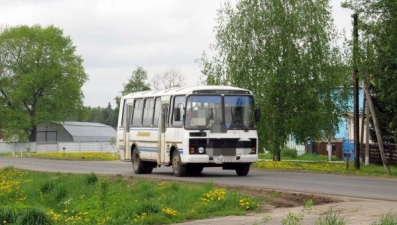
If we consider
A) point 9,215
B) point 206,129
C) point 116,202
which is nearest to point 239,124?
point 206,129

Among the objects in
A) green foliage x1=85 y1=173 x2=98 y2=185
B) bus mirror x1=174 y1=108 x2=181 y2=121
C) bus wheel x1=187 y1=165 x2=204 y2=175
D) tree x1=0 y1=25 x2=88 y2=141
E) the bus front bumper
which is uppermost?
tree x1=0 y1=25 x2=88 y2=141

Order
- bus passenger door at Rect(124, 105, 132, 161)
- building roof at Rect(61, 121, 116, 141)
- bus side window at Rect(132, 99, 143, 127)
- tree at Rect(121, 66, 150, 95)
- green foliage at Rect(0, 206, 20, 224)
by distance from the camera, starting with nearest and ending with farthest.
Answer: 1. green foliage at Rect(0, 206, 20, 224)
2. bus side window at Rect(132, 99, 143, 127)
3. bus passenger door at Rect(124, 105, 132, 161)
4. tree at Rect(121, 66, 150, 95)
5. building roof at Rect(61, 121, 116, 141)

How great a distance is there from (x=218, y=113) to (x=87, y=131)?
91.5m

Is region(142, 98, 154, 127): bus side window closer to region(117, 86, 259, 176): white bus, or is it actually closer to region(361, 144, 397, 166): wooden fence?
region(117, 86, 259, 176): white bus

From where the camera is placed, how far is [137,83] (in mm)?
89500

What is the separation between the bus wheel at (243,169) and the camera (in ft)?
99.3

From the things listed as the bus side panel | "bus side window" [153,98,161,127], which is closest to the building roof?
the bus side panel

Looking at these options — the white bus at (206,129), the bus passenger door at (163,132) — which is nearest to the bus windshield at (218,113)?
the white bus at (206,129)

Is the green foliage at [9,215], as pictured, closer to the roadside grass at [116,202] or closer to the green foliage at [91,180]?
the roadside grass at [116,202]

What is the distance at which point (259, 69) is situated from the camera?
153 ft

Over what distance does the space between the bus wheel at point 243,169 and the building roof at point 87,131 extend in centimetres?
8407

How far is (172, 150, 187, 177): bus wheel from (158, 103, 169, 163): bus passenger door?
0.59 meters

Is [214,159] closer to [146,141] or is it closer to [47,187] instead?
[146,141]

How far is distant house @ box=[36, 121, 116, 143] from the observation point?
110m
